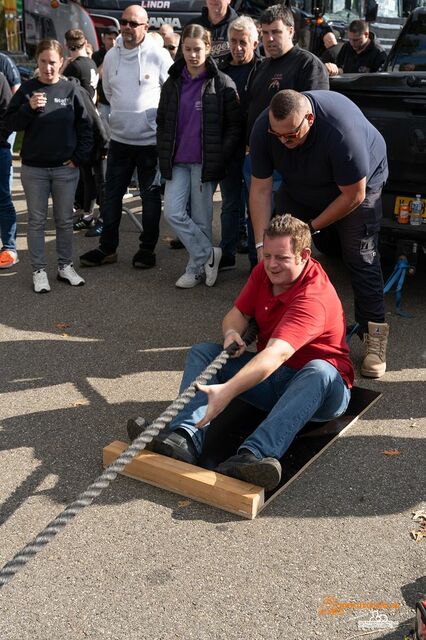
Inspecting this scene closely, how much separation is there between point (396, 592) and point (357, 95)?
13.5ft

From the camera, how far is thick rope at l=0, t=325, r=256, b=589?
2980 mm

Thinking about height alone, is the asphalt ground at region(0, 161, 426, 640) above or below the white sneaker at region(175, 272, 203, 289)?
above

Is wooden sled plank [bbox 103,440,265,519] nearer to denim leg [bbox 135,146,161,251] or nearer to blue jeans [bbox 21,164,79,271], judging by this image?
blue jeans [bbox 21,164,79,271]

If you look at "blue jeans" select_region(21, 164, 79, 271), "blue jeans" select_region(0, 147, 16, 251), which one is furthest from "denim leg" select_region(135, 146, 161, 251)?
"blue jeans" select_region(0, 147, 16, 251)

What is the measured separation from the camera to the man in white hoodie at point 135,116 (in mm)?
7223

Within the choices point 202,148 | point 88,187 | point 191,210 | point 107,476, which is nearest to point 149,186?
point 191,210

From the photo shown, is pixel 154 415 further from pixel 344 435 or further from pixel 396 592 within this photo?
pixel 396 592

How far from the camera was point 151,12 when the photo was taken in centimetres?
1545

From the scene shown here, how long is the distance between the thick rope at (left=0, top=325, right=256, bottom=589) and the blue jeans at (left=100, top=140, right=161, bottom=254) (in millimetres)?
3108

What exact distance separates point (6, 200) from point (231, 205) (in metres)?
1.90

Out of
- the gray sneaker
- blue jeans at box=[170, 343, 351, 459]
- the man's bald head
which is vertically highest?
the man's bald head

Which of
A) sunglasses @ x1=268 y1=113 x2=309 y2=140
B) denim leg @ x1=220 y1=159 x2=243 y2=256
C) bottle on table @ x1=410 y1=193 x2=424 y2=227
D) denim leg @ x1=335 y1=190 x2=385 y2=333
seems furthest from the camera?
denim leg @ x1=220 y1=159 x2=243 y2=256

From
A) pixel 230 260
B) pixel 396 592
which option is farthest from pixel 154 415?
pixel 230 260

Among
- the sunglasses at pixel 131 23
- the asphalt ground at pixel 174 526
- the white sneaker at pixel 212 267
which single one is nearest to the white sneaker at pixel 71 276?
the white sneaker at pixel 212 267
